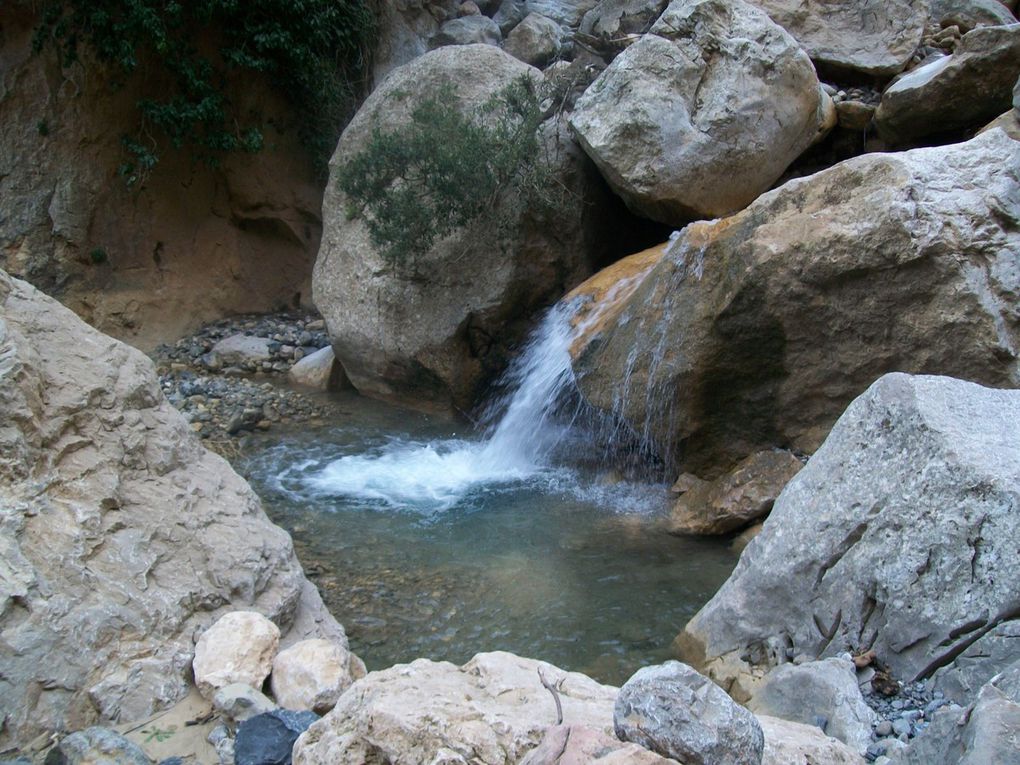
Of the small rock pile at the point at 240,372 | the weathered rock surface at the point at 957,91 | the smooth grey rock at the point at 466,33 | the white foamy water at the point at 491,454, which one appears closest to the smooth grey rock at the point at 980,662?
the white foamy water at the point at 491,454

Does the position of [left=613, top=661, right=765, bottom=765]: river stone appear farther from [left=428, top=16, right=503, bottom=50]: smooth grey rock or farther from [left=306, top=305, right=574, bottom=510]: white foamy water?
[left=428, top=16, right=503, bottom=50]: smooth grey rock

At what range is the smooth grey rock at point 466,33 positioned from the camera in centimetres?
1187

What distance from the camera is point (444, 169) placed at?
297 inches

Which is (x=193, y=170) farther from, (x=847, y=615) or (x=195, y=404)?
(x=847, y=615)

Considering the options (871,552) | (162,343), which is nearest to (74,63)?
(162,343)

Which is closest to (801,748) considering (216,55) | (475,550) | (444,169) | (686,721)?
(686,721)

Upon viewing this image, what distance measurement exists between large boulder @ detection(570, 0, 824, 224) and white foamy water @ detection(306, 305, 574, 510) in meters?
1.32

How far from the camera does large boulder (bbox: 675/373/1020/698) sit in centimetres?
315

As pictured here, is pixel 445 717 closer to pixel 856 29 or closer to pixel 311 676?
pixel 311 676

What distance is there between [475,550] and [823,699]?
2.61m

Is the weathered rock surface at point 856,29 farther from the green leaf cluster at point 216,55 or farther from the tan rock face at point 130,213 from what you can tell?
the tan rock face at point 130,213

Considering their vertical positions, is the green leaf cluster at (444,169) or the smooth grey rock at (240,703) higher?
the green leaf cluster at (444,169)

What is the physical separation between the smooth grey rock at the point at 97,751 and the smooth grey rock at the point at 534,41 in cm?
1040

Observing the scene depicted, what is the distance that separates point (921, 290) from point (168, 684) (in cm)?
418
